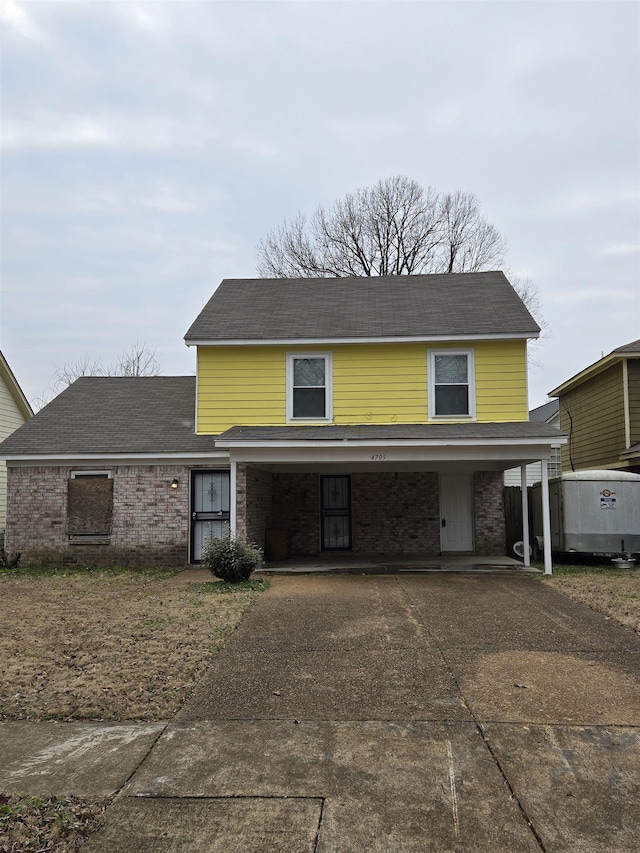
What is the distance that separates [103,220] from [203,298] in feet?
28.6

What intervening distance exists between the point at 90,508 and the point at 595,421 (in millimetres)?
→ 13580

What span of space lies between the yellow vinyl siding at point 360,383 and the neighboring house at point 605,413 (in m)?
3.91

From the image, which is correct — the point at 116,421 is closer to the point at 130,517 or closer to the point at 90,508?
the point at 90,508

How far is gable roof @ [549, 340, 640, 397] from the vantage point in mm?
16516

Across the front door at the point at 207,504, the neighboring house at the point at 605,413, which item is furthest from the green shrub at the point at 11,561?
the neighboring house at the point at 605,413

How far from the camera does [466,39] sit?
12.0 m

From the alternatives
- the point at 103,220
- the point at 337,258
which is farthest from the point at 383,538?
the point at 337,258

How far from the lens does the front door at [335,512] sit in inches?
651


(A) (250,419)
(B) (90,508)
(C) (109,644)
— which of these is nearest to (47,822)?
(C) (109,644)

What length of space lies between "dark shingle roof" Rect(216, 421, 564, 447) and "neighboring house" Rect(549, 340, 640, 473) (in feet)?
14.4

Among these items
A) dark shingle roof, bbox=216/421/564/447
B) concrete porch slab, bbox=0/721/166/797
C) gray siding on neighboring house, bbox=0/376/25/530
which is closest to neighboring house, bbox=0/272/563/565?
dark shingle roof, bbox=216/421/564/447

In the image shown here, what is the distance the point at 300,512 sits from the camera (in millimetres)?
16531

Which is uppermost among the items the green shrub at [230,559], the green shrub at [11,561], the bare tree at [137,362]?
the bare tree at [137,362]

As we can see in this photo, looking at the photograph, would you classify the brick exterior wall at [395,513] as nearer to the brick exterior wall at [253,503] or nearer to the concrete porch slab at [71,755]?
the brick exterior wall at [253,503]
